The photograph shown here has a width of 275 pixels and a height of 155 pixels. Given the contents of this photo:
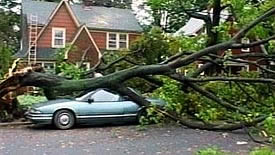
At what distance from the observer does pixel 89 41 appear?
29.7 metres

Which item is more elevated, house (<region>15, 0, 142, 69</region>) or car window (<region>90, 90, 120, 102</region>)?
house (<region>15, 0, 142, 69</region>)

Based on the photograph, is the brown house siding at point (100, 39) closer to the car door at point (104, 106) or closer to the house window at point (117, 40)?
the house window at point (117, 40)

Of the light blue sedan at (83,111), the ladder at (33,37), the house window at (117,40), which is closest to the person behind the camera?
the light blue sedan at (83,111)

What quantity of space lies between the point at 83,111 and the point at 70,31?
53.4 feet

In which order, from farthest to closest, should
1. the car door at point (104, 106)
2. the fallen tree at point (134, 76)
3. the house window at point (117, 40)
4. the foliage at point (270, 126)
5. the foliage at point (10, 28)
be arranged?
the foliage at point (10, 28) → the house window at point (117, 40) → the car door at point (104, 106) → the fallen tree at point (134, 76) → the foliage at point (270, 126)

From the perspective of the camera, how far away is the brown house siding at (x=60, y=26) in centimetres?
2977

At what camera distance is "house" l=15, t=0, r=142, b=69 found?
96.4 feet

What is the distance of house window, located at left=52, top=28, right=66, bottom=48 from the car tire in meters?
15.7

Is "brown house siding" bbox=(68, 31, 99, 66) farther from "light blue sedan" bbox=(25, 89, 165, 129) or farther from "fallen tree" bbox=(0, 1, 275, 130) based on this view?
"fallen tree" bbox=(0, 1, 275, 130)

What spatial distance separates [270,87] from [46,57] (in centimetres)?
2515

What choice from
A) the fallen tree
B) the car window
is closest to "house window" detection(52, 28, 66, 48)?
the car window

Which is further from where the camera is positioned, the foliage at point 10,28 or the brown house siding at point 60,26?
the foliage at point 10,28

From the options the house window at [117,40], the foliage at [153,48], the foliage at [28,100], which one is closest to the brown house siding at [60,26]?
the house window at [117,40]

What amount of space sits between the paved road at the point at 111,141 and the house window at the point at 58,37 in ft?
50.8
